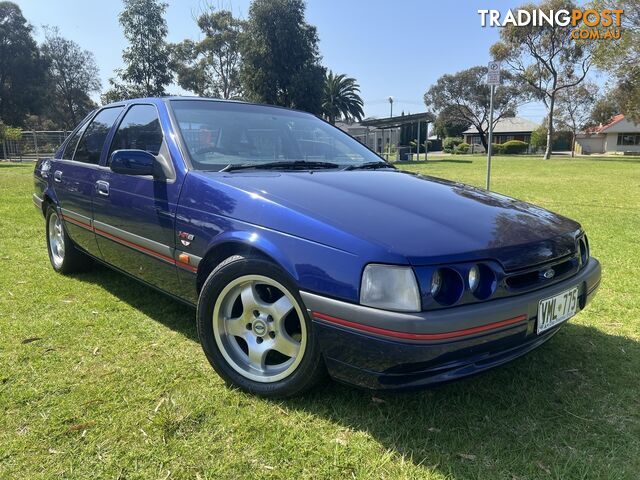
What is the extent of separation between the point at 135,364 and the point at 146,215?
85 cm

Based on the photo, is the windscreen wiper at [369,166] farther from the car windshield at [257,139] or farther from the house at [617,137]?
the house at [617,137]

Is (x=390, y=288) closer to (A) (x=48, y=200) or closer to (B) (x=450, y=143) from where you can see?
(A) (x=48, y=200)

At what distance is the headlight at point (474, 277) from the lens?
1.90 metres

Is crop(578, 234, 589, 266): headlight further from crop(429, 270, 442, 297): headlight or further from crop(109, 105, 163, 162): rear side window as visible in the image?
crop(109, 105, 163, 162): rear side window

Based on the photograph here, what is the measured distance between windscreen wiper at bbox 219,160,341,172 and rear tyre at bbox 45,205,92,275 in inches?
82.6

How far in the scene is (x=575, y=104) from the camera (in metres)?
45.6

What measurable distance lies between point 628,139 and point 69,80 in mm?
59966

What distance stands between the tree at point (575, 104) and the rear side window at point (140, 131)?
46.6m

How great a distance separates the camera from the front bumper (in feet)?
5.83

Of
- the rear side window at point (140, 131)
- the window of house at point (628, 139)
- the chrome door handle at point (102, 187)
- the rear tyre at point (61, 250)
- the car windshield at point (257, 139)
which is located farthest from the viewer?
the window of house at point (628, 139)

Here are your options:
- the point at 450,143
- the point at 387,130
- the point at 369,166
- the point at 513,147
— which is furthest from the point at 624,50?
the point at 450,143

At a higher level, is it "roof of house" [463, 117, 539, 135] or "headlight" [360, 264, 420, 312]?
"roof of house" [463, 117, 539, 135]

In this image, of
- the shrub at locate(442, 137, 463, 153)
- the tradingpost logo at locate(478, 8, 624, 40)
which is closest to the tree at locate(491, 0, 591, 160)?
the tradingpost logo at locate(478, 8, 624, 40)

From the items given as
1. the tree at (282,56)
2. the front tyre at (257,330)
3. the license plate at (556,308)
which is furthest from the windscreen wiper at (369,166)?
the tree at (282,56)
